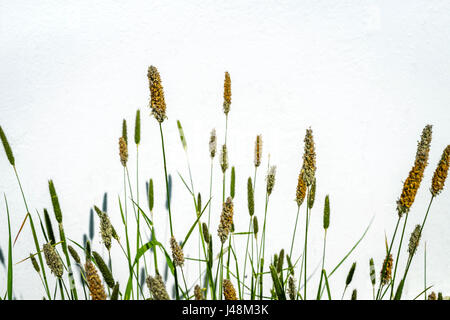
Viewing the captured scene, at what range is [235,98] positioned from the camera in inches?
42.6

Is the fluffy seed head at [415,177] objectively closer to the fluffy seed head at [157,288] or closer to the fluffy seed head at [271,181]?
the fluffy seed head at [271,181]

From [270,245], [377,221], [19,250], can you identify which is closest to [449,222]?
[377,221]

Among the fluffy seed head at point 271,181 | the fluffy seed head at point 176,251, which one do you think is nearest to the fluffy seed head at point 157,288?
the fluffy seed head at point 176,251

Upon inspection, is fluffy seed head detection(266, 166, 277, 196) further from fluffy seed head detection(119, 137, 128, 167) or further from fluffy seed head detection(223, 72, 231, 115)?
fluffy seed head detection(119, 137, 128, 167)

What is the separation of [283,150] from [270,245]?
375mm

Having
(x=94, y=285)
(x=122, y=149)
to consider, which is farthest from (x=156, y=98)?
(x=94, y=285)

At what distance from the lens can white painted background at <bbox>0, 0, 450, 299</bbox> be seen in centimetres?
99

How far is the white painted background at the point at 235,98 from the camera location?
39.0 inches

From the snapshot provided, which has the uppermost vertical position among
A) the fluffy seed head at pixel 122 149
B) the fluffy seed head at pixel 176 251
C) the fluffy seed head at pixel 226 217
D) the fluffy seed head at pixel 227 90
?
the fluffy seed head at pixel 227 90

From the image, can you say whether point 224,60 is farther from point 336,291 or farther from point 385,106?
point 336,291

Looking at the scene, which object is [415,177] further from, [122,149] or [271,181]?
[122,149]

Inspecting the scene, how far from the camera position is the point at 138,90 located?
1.02 meters

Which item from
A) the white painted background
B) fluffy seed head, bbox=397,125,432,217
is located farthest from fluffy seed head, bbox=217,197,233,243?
the white painted background

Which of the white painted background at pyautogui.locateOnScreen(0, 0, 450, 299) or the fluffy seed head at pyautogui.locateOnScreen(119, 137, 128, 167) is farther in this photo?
the white painted background at pyautogui.locateOnScreen(0, 0, 450, 299)
